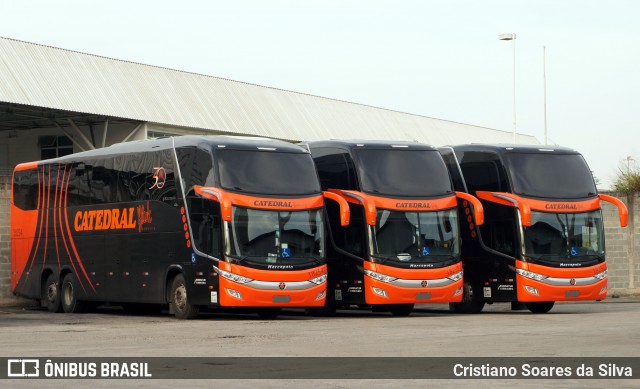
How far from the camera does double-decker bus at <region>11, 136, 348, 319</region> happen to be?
26234mm

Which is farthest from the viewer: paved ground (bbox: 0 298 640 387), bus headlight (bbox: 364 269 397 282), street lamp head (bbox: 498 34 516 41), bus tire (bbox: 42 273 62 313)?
street lamp head (bbox: 498 34 516 41)

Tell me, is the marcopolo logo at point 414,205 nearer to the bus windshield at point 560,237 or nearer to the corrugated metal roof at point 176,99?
the bus windshield at point 560,237

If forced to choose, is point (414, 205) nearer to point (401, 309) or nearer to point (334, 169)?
point (334, 169)

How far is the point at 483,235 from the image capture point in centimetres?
3058

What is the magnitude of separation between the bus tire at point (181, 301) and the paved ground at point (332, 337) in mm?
259

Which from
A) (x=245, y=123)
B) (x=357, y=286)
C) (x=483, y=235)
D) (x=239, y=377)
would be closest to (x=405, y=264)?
(x=357, y=286)

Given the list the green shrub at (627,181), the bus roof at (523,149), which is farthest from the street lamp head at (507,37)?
the bus roof at (523,149)

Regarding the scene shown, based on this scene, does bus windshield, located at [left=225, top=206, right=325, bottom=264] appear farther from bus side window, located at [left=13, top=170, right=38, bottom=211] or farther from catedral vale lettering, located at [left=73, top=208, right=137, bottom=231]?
bus side window, located at [left=13, top=170, right=38, bottom=211]

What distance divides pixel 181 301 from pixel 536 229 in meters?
8.32

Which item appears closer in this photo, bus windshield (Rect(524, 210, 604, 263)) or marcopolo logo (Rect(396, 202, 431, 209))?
marcopolo logo (Rect(396, 202, 431, 209))

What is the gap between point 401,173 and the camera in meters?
28.8

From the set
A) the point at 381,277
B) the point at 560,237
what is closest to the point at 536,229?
the point at 560,237

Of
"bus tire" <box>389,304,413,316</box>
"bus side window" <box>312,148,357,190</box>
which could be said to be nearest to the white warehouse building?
"bus side window" <box>312,148,357,190</box>

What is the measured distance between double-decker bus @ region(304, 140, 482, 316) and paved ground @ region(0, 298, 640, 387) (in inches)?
38.8
